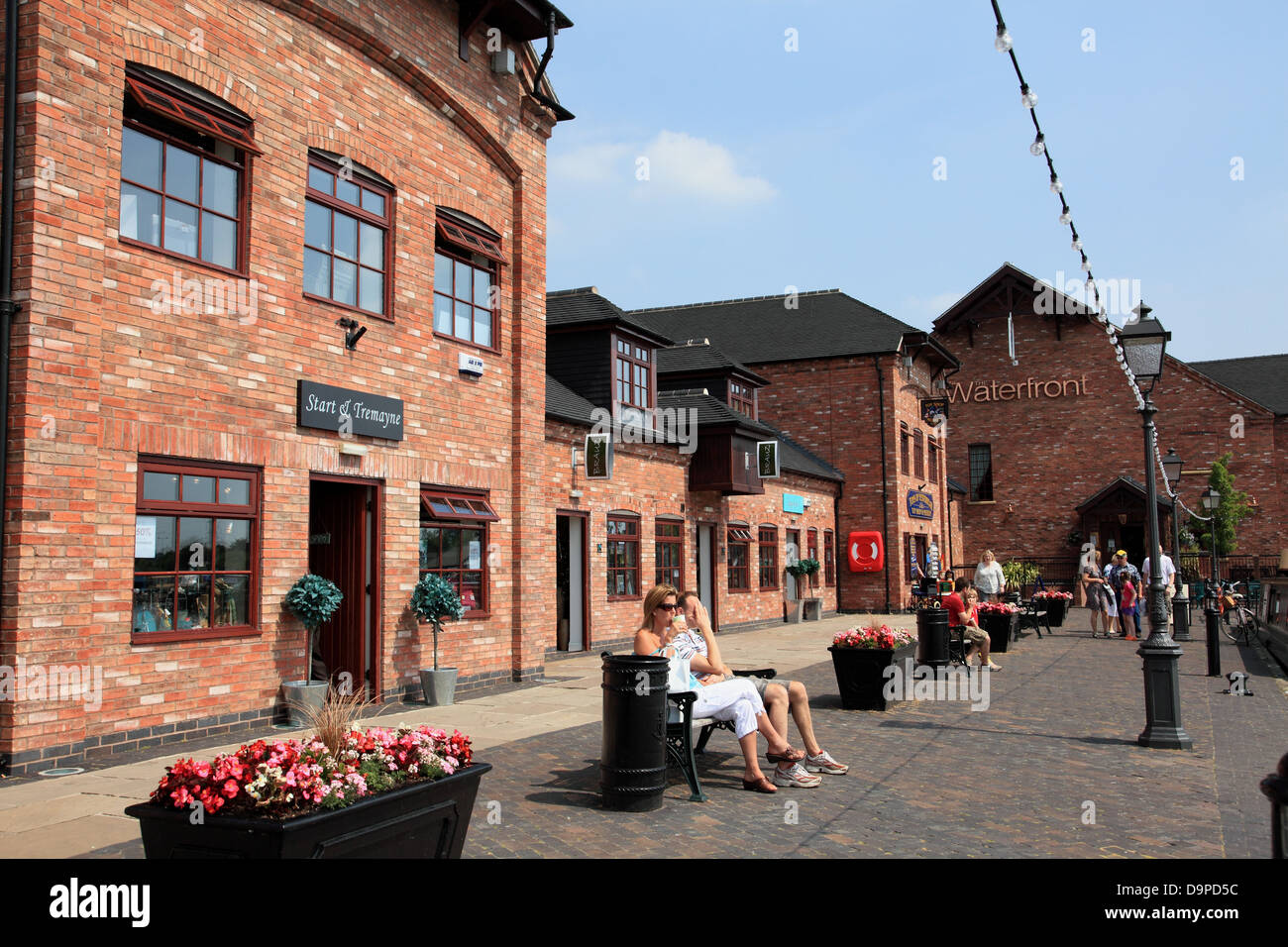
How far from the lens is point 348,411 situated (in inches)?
420

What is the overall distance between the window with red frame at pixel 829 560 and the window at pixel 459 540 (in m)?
18.3

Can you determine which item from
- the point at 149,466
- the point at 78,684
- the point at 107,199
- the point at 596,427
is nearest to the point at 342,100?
the point at 107,199

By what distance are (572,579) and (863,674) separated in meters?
7.65

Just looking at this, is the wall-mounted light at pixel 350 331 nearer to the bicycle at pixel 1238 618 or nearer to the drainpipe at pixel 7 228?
the drainpipe at pixel 7 228

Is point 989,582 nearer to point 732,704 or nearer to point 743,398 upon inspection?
point 743,398

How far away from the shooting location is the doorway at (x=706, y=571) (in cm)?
2291

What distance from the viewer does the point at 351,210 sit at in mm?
11125

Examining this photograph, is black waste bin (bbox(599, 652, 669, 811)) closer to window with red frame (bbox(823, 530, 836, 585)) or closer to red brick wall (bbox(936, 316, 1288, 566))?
window with red frame (bbox(823, 530, 836, 585))

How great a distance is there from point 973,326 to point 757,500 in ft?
63.2

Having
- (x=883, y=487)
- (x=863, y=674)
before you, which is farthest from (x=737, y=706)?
(x=883, y=487)

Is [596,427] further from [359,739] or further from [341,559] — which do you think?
[359,739]

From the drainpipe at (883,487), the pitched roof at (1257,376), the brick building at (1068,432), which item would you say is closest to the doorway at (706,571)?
the drainpipe at (883,487)

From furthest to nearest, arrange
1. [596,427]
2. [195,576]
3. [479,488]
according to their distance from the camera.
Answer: [596,427]
[479,488]
[195,576]

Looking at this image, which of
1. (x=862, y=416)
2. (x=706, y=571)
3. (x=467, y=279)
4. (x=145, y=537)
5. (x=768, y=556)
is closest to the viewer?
(x=145, y=537)
